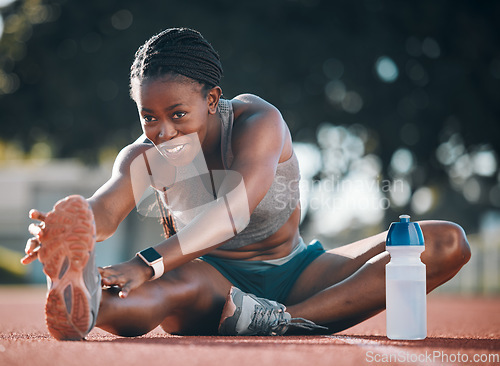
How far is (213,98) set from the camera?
3.37 m

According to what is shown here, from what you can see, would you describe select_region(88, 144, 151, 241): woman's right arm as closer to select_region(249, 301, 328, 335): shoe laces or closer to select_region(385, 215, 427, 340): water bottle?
select_region(249, 301, 328, 335): shoe laces

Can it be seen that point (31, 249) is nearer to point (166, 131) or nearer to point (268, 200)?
point (166, 131)

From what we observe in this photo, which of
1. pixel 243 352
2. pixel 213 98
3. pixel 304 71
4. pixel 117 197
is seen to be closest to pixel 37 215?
pixel 117 197

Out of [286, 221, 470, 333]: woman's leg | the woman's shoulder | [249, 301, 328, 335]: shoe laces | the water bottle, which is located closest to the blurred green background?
the woman's shoulder

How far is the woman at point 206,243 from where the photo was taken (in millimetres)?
2604

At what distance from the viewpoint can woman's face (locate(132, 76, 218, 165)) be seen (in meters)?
3.06

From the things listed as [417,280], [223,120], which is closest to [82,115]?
[223,120]

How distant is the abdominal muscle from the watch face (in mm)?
777

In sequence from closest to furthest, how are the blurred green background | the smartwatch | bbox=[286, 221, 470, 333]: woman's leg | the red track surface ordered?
the red track surface, the smartwatch, bbox=[286, 221, 470, 333]: woman's leg, the blurred green background

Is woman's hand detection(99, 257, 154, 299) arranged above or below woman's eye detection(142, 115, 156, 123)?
below

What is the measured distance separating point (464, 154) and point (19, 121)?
8.61 meters

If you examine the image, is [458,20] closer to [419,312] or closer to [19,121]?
[19,121]

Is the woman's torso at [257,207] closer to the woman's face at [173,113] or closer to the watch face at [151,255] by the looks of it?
the woman's face at [173,113]

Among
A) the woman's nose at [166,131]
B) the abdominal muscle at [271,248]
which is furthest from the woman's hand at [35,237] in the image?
the abdominal muscle at [271,248]
